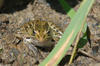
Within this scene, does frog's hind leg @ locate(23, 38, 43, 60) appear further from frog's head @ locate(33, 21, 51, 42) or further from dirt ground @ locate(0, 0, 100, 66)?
frog's head @ locate(33, 21, 51, 42)

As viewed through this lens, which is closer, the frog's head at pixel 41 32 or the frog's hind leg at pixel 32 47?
the frog's head at pixel 41 32

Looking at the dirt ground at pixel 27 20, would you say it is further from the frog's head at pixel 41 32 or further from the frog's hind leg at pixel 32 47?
the frog's head at pixel 41 32

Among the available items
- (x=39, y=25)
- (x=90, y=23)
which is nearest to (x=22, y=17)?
(x=39, y=25)

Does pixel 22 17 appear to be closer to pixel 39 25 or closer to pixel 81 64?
pixel 39 25

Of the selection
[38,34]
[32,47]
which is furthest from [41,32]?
[32,47]

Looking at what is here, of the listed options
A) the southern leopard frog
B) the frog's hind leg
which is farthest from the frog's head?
the frog's hind leg

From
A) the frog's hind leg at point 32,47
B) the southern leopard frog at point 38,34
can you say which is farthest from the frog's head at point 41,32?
the frog's hind leg at point 32,47
